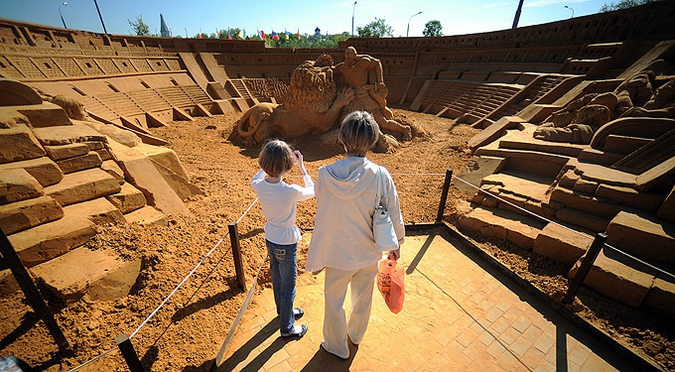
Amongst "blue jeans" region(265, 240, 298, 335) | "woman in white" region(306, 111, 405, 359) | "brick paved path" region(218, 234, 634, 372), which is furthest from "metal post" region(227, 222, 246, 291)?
"woman in white" region(306, 111, 405, 359)

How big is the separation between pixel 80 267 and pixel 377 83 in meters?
8.89

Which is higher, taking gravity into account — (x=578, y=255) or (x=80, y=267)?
(x=80, y=267)

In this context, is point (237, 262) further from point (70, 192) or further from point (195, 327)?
point (70, 192)

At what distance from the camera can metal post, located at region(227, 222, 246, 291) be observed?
8.77 ft

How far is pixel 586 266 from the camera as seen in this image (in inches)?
108

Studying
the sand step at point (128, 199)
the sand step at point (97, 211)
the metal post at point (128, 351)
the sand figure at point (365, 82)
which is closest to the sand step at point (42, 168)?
the sand step at point (97, 211)

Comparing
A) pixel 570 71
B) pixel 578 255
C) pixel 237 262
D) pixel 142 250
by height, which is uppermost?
pixel 570 71

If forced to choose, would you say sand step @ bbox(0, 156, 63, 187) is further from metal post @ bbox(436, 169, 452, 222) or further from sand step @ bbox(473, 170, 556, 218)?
sand step @ bbox(473, 170, 556, 218)

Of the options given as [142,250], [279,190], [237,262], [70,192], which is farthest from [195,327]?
[70,192]

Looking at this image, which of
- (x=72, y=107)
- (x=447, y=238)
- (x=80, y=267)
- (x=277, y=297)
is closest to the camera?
(x=80, y=267)

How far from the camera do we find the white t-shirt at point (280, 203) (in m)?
2.04

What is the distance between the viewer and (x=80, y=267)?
7.80 feet

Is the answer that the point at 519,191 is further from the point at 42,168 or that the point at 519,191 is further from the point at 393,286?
the point at 42,168

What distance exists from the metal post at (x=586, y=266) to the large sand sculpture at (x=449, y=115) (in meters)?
0.43
